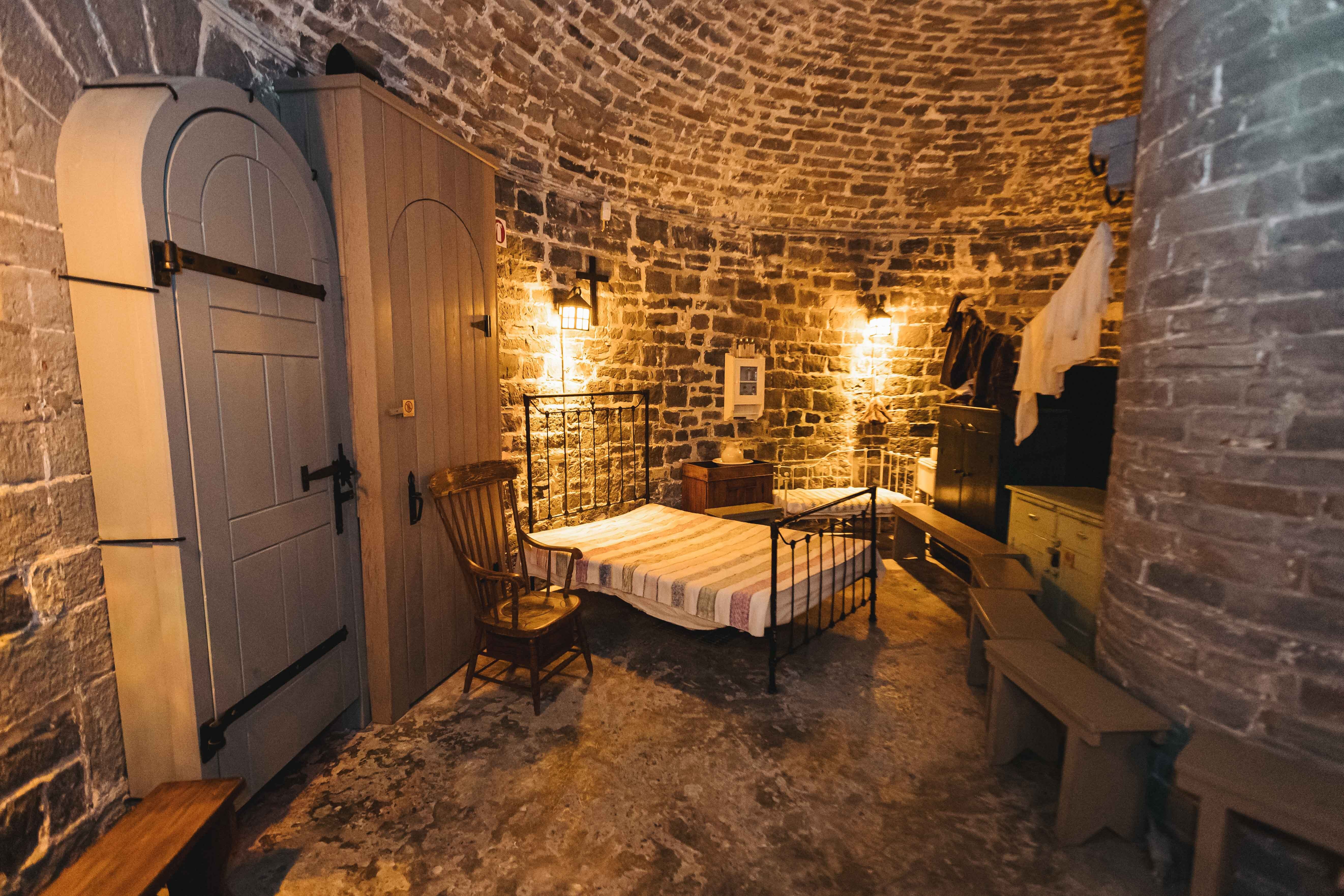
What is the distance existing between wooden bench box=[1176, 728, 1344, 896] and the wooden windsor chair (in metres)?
2.54

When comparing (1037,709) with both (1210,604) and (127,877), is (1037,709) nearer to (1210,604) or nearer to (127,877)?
(1210,604)

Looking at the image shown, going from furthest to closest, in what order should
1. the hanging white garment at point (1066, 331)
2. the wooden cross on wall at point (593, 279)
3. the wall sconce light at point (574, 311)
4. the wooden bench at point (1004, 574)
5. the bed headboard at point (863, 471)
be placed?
the bed headboard at point (863, 471) → the wooden cross on wall at point (593, 279) → the wall sconce light at point (574, 311) → the wooden bench at point (1004, 574) → the hanging white garment at point (1066, 331)

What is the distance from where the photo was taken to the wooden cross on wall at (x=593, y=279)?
475 centimetres

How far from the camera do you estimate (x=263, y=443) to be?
7.19ft

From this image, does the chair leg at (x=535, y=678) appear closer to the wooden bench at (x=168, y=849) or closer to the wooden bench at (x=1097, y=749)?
the wooden bench at (x=168, y=849)

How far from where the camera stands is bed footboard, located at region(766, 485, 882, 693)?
10.6 feet

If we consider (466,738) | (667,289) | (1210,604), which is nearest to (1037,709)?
(1210,604)

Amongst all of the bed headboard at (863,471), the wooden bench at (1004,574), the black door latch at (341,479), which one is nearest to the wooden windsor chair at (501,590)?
the black door latch at (341,479)

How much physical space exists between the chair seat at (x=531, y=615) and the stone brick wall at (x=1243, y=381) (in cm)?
252

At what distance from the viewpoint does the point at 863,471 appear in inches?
259

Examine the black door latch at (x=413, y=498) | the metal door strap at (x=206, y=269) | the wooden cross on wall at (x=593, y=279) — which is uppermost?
the wooden cross on wall at (x=593, y=279)

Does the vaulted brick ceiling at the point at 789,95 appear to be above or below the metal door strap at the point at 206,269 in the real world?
above

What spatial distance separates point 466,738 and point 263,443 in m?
1.60

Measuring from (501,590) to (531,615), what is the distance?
0.43 m
